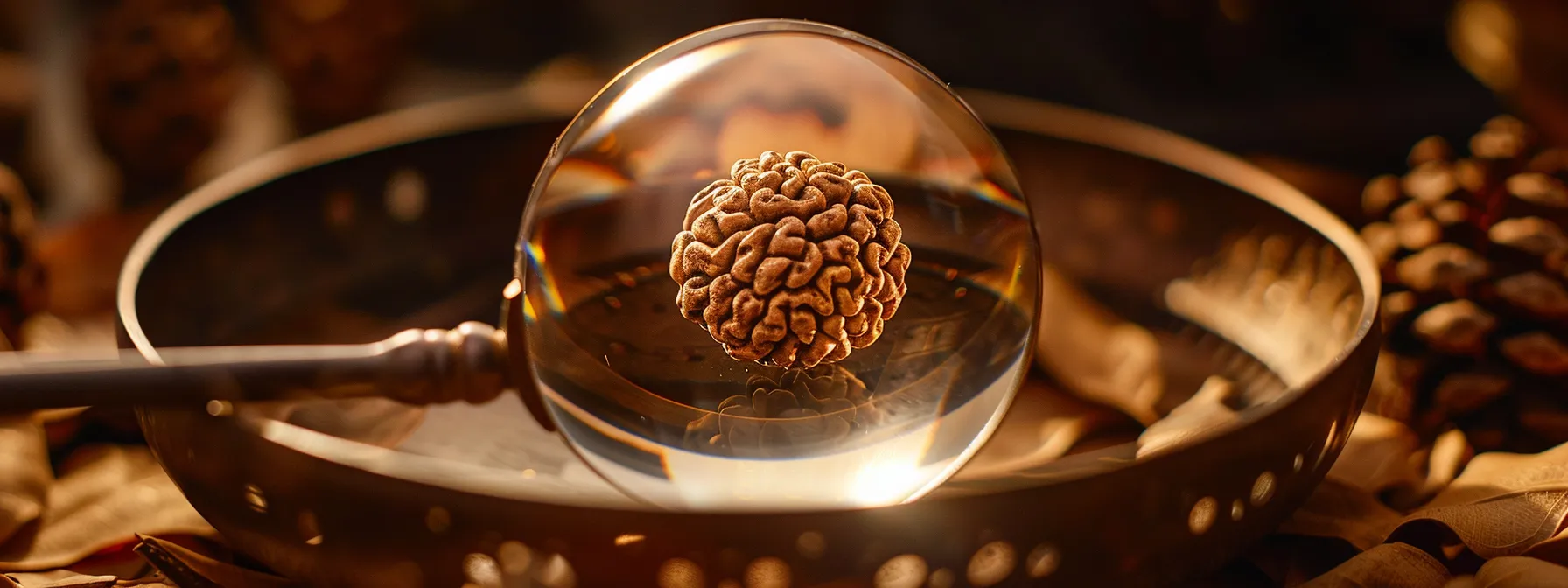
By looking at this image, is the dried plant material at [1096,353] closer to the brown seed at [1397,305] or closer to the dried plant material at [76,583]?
the brown seed at [1397,305]

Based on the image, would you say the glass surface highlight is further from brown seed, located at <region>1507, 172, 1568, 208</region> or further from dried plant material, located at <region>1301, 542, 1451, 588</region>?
brown seed, located at <region>1507, 172, 1568, 208</region>

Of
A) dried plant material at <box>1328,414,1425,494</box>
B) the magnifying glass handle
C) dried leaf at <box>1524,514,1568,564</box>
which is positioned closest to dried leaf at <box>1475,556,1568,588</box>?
dried leaf at <box>1524,514,1568,564</box>

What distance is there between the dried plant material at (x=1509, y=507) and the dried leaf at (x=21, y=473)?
1.89 ft

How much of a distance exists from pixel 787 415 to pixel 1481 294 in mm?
351

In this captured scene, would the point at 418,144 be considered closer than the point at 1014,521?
No

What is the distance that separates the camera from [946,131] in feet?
1.78

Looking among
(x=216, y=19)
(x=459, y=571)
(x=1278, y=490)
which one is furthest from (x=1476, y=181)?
(x=216, y=19)

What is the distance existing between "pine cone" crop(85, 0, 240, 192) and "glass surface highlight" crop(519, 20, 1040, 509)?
1.46 ft

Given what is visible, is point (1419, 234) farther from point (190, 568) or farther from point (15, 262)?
point (15, 262)

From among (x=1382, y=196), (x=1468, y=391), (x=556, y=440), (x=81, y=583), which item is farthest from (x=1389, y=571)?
(x=81, y=583)

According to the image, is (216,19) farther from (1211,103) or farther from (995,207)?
(1211,103)

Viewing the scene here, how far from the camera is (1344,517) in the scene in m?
0.56

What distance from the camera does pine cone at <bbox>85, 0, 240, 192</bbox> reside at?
2.82 ft

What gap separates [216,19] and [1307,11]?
2.70 ft
